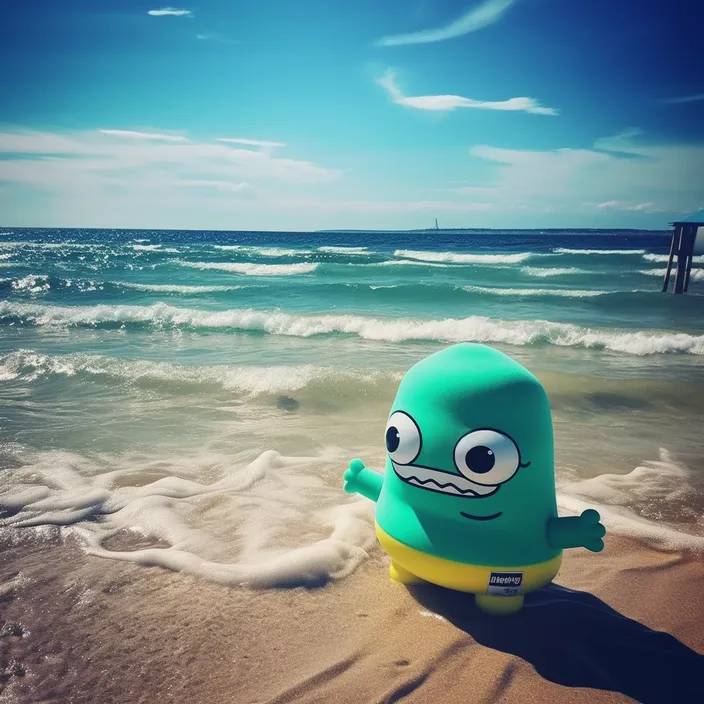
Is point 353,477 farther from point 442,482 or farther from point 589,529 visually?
point 589,529

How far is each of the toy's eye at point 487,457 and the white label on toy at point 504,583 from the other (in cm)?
45

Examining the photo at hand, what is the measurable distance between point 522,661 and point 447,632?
1.19 ft

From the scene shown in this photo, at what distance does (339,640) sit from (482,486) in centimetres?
102

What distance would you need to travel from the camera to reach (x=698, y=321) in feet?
48.8

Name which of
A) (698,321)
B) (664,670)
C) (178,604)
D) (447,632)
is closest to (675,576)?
(664,670)

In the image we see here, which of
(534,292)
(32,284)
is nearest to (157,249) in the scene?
(32,284)

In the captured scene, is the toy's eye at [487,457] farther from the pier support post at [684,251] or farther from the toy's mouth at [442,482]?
the pier support post at [684,251]

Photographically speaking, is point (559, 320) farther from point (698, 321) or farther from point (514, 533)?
point (514, 533)

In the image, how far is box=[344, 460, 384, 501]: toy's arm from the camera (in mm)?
3400

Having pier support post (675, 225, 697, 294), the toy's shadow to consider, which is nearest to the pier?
pier support post (675, 225, 697, 294)

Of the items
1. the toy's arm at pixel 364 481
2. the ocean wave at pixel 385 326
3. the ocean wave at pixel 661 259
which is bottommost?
the ocean wave at pixel 385 326

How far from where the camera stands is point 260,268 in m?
29.9

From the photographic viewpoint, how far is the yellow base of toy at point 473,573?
276 centimetres

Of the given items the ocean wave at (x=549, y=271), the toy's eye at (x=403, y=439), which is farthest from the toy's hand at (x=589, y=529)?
the ocean wave at (x=549, y=271)
